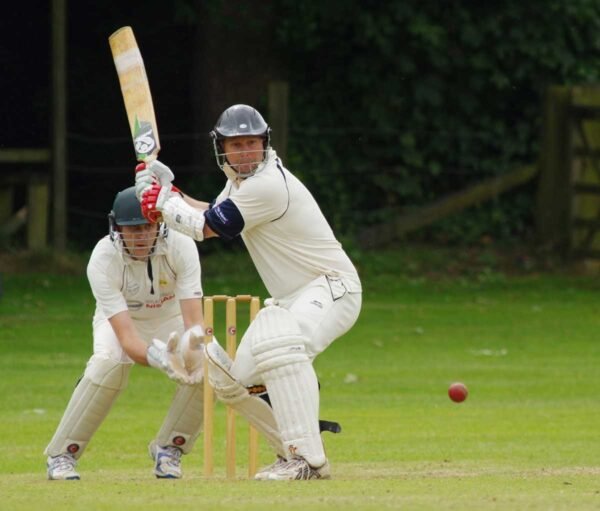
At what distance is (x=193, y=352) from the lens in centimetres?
701

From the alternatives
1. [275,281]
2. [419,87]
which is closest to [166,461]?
[275,281]

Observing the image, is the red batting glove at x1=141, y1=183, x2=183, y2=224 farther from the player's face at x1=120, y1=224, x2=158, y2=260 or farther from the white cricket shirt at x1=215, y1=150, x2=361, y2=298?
the player's face at x1=120, y1=224, x2=158, y2=260

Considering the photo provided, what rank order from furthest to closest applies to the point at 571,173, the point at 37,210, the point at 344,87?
the point at 344,87 < the point at 571,173 < the point at 37,210

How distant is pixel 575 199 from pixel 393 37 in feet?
7.59

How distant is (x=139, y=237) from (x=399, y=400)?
3.59m

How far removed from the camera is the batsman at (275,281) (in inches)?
255

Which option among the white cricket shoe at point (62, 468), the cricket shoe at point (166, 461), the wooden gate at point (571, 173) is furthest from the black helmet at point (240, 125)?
the wooden gate at point (571, 173)

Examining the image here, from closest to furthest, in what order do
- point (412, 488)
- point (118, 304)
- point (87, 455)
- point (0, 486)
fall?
1. point (412, 488)
2. point (0, 486)
3. point (118, 304)
4. point (87, 455)

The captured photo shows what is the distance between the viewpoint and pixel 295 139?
55.1ft

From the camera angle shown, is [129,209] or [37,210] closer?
[129,209]

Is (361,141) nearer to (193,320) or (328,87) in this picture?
(328,87)

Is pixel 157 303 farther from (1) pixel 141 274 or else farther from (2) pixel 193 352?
(2) pixel 193 352

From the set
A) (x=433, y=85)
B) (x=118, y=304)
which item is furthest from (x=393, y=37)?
(x=118, y=304)

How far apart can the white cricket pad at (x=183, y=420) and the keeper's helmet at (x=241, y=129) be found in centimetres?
110
